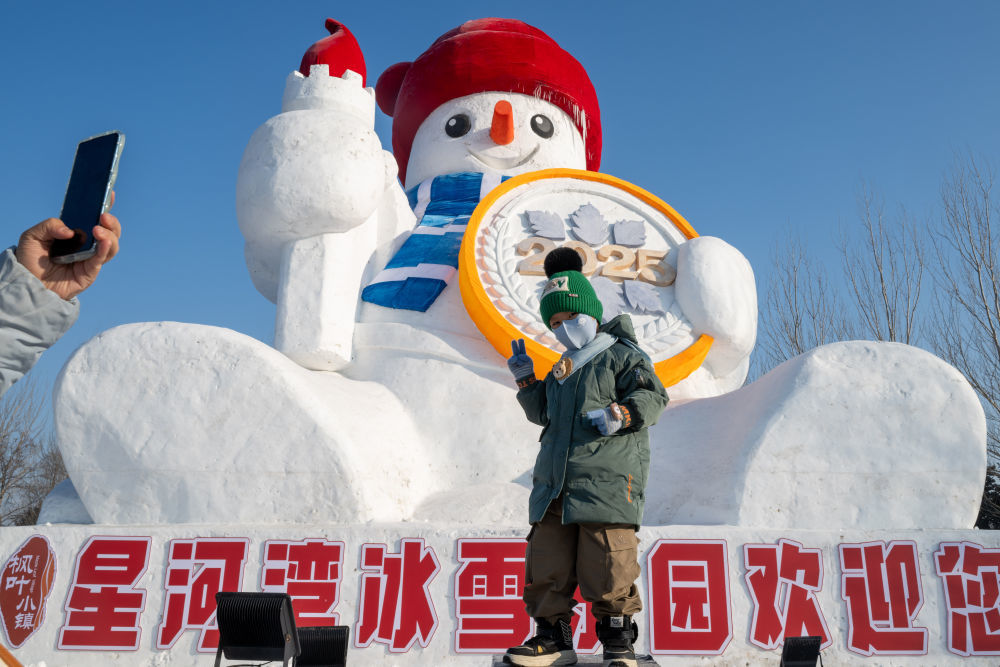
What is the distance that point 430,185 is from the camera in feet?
18.2

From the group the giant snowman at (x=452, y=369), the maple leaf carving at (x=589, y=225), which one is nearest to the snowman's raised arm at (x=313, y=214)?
the giant snowman at (x=452, y=369)

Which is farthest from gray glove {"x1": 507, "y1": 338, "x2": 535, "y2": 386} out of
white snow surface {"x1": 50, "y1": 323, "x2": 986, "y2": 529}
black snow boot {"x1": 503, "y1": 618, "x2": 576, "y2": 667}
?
white snow surface {"x1": 50, "y1": 323, "x2": 986, "y2": 529}

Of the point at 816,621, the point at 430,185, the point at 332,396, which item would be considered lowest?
the point at 816,621

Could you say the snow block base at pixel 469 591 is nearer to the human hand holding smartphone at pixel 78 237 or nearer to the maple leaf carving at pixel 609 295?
the maple leaf carving at pixel 609 295

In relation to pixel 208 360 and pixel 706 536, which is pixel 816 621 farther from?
pixel 208 360

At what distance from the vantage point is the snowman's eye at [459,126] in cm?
566

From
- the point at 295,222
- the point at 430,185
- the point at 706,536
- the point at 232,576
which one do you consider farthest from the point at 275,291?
the point at 706,536

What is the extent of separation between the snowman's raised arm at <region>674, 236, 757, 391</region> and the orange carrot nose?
1442 millimetres

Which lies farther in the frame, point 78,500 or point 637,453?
point 78,500

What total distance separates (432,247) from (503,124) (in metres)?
1.11

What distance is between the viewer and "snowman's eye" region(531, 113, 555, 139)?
5.66 m

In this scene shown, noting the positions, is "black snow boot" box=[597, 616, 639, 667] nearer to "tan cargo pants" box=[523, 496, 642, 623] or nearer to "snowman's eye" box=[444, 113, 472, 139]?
"tan cargo pants" box=[523, 496, 642, 623]

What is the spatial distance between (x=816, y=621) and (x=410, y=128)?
439 centimetres

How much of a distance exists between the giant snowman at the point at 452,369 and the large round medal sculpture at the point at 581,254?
0.04ft
